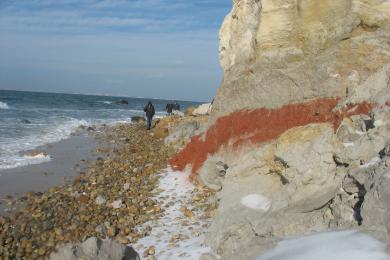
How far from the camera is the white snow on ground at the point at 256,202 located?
7.92 meters

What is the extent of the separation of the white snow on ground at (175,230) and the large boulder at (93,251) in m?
0.73

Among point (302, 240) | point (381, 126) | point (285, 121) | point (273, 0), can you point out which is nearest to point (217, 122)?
point (285, 121)

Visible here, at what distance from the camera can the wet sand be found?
13734mm

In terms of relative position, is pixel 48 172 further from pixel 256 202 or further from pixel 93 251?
pixel 256 202

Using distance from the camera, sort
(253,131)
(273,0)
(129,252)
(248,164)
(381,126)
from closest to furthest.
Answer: (381,126) → (129,252) → (248,164) → (253,131) → (273,0)

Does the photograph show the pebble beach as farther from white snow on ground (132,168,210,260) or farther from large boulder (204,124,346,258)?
large boulder (204,124,346,258)

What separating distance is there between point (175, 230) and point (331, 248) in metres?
4.53

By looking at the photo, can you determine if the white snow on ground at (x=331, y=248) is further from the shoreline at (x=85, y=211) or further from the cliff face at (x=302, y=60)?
the shoreline at (x=85, y=211)

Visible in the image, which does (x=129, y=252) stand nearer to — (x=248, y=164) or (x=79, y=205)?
(x=248, y=164)

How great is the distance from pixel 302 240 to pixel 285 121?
4641 millimetres

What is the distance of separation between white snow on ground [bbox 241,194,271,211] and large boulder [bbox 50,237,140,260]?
2438 mm

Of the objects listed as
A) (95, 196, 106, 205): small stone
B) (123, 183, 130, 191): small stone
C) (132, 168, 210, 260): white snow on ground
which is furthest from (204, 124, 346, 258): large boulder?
(123, 183, 130, 191): small stone

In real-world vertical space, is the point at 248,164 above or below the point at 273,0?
below

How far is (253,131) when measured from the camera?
11.1 metres
